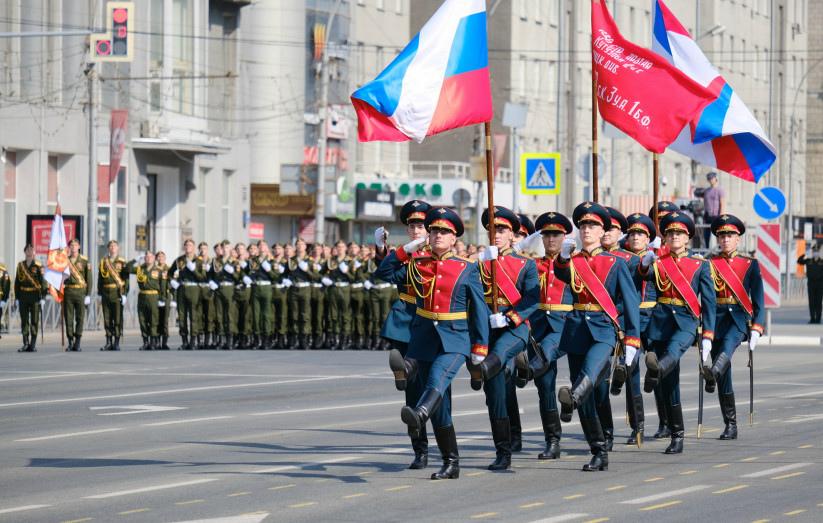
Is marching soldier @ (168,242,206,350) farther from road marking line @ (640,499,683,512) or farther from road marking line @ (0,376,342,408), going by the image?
road marking line @ (640,499,683,512)

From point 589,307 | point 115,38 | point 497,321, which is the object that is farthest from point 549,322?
point 115,38

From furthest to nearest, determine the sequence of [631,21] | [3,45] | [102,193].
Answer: [631,21] < [102,193] < [3,45]

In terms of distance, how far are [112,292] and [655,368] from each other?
1715cm

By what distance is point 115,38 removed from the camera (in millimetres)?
33906

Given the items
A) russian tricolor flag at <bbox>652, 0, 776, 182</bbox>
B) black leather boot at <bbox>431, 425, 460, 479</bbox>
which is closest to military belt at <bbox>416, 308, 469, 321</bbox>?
black leather boot at <bbox>431, 425, 460, 479</bbox>

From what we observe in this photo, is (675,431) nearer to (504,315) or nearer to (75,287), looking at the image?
(504,315)

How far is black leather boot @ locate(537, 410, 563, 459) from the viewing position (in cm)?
1383

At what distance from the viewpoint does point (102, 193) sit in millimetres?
43000

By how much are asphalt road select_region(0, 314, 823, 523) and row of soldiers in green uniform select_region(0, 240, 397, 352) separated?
307 inches

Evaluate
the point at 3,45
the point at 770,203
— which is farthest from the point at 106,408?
the point at 3,45

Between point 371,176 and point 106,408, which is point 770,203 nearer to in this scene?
point 106,408

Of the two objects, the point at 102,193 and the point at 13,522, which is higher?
the point at 102,193

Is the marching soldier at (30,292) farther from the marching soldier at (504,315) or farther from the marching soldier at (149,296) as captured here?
the marching soldier at (504,315)

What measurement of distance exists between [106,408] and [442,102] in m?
5.91
